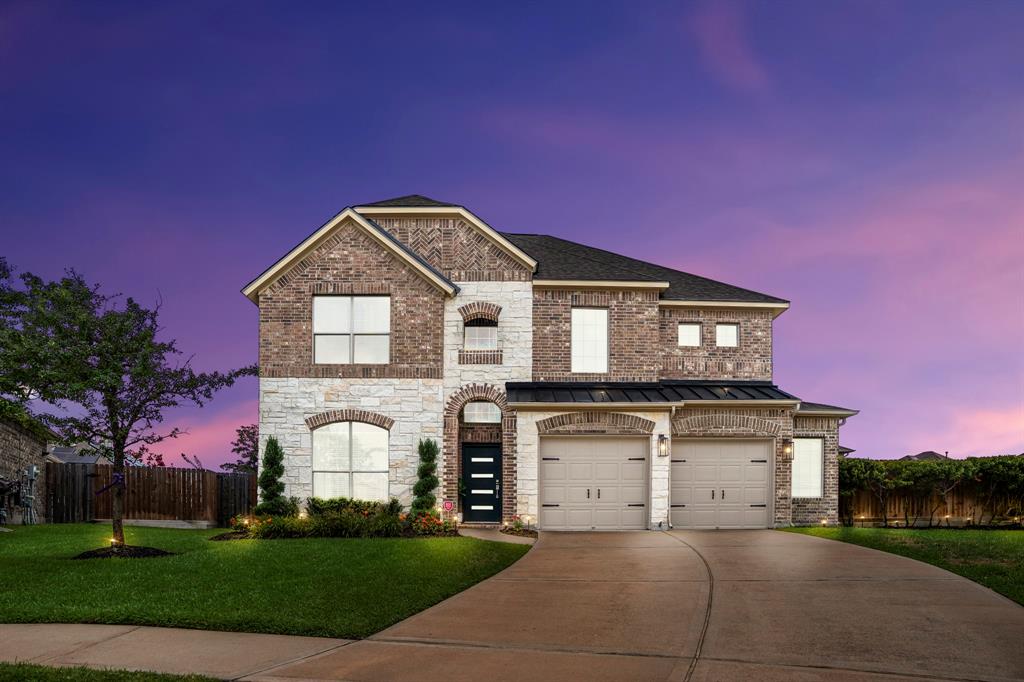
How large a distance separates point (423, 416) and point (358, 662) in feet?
42.4

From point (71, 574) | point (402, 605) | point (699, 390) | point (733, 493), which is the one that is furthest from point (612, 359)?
point (71, 574)

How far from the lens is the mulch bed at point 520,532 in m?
19.0

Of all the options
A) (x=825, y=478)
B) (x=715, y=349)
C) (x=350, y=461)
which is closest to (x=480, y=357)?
(x=350, y=461)

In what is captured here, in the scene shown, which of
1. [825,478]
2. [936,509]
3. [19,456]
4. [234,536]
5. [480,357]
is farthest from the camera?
[936,509]

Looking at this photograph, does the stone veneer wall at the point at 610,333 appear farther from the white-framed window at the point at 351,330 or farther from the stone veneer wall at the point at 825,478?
the stone veneer wall at the point at 825,478

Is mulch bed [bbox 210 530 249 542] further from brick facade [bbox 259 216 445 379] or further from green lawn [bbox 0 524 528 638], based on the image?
brick facade [bbox 259 216 445 379]

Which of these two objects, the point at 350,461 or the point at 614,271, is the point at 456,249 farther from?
the point at 350,461

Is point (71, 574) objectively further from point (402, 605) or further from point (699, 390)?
point (699, 390)

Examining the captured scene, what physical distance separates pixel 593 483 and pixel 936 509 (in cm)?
1270

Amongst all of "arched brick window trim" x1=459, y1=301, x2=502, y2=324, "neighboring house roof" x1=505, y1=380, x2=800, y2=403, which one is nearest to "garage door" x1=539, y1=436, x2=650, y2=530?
"neighboring house roof" x1=505, y1=380, x2=800, y2=403

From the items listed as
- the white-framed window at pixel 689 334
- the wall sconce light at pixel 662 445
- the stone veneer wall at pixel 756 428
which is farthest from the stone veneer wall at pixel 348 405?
the white-framed window at pixel 689 334

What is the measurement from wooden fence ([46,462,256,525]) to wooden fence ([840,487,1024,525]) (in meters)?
21.6

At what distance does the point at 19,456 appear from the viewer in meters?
23.9

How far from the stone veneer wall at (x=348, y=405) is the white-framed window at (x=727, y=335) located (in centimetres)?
922
